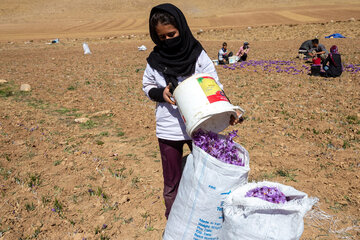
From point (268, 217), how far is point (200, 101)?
86cm

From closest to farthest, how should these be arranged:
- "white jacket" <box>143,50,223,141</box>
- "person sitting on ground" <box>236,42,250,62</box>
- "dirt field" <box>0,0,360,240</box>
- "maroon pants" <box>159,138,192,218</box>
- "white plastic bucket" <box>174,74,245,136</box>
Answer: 1. "white plastic bucket" <box>174,74,245,136</box>
2. "white jacket" <box>143,50,223,141</box>
3. "maroon pants" <box>159,138,192,218</box>
4. "dirt field" <box>0,0,360,240</box>
5. "person sitting on ground" <box>236,42,250,62</box>

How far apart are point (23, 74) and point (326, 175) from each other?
445 inches

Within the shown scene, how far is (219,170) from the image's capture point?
1.79 m

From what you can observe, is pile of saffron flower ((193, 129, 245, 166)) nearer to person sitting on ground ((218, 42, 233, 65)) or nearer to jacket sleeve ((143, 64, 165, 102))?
jacket sleeve ((143, 64, 165, 102))

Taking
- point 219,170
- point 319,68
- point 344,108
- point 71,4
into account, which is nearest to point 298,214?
point 219,170

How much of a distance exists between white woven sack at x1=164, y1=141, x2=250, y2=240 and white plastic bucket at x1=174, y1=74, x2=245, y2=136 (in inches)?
9.0

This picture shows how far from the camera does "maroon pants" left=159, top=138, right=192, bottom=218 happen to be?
2.43 metres

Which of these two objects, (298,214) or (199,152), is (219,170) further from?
(298,214)

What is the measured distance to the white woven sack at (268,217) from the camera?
165 cm

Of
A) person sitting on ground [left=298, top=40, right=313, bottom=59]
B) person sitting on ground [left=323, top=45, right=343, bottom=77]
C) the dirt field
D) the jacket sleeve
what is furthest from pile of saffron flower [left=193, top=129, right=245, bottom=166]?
person sitting on ground [left=298, top=40, right=313, bottom=59]

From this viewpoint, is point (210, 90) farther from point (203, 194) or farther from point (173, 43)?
point (203, 194)

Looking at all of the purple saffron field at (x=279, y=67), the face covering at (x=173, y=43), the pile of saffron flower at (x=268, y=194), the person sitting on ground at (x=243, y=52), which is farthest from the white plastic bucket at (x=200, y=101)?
the person sitting on ground at (x=243, y=52)

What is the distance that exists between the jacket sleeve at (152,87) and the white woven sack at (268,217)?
38.6 inches

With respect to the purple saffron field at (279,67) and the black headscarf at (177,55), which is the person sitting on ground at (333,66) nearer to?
the purple saffron field at (279,67)
